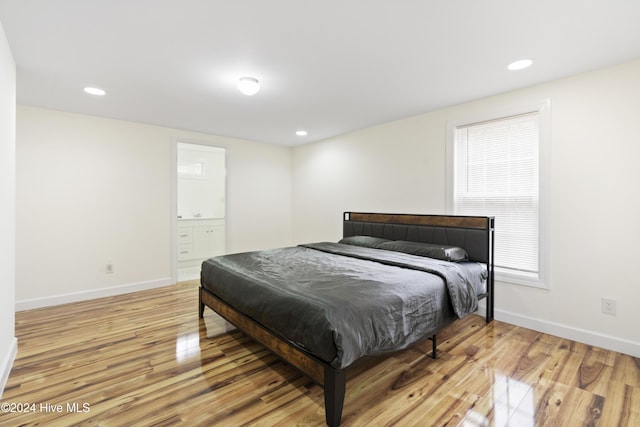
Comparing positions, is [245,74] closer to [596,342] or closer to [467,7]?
[467,7]

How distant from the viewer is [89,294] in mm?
3812

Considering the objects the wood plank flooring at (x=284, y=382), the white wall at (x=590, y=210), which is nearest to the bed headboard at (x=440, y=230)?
the white wall at (x=590, y=210)

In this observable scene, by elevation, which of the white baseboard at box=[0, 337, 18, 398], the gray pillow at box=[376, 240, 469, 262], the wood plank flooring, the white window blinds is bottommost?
the wood plank flooring

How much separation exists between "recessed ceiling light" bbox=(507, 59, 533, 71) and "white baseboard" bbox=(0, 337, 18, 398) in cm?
437

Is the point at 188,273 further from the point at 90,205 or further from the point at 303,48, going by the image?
the point at 303,48

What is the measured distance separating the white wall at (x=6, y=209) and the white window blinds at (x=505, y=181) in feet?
13.3

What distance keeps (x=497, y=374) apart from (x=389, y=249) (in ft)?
5.24

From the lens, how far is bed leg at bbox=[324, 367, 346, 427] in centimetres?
157

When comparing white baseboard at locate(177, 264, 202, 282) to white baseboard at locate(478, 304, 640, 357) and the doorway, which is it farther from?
white baseboard at locate(478, 304, 640, 357)

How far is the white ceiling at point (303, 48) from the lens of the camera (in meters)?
1.75

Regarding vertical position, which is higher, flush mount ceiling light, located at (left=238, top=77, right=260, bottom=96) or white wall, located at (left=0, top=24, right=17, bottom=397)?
flush mount ceiling light, located at (left=238, top=77, right=260, bottom=96)

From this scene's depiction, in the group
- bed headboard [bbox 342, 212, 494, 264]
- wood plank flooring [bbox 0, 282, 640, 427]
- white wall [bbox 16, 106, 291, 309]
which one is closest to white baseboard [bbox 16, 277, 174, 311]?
white wall [bbox 16, 106, 291, 309]

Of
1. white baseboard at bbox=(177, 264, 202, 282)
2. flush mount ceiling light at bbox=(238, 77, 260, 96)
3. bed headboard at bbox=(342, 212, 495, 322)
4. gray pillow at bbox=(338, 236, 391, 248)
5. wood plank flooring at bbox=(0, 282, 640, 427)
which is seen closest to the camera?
wood plank flooring at bbox=(0, 282, 640, 427)

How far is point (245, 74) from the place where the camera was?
2617 millimetres
